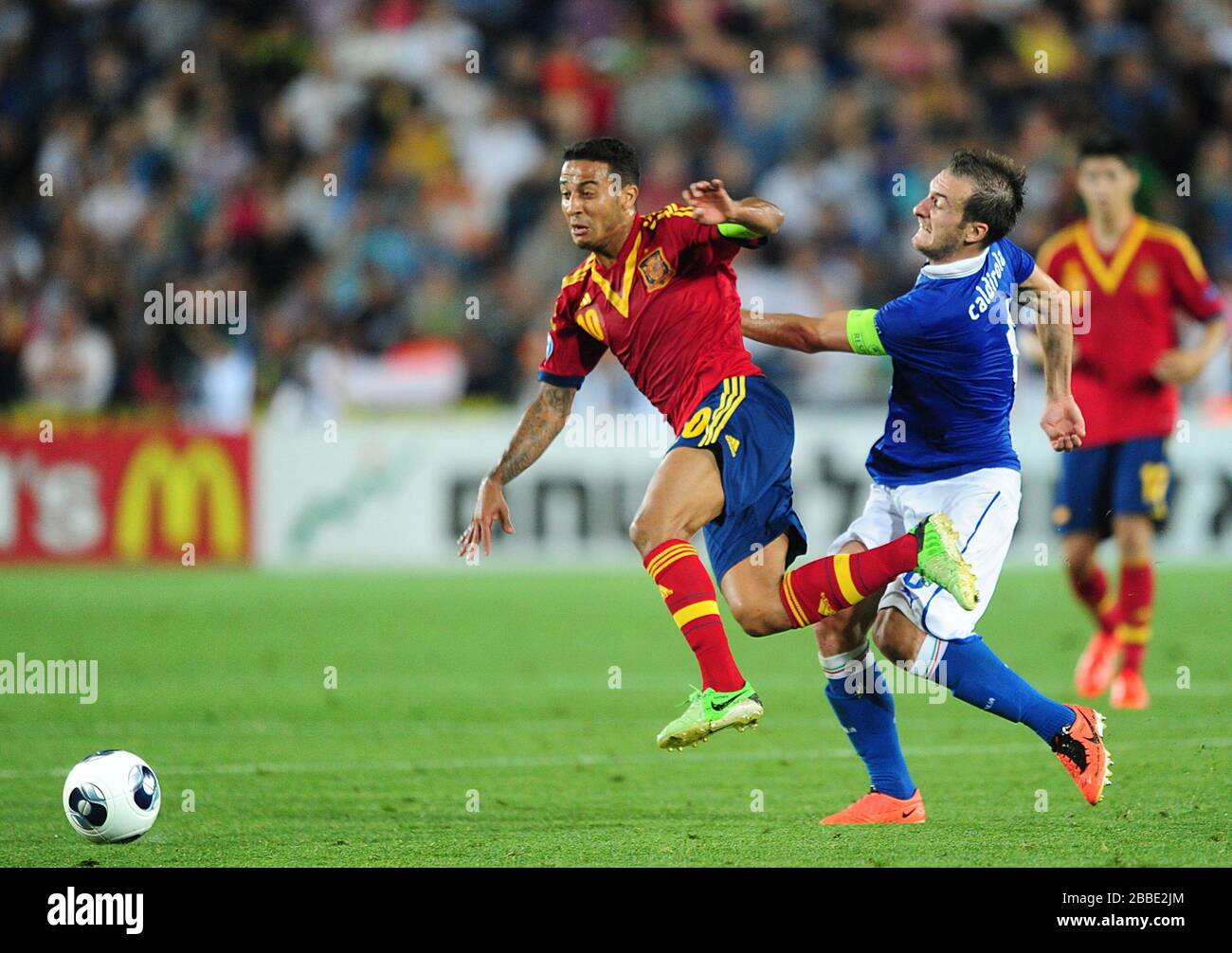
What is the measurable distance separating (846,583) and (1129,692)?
10.6 ft

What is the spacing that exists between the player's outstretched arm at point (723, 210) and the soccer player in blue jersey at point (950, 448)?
36 centimetres

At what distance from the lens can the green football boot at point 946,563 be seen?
5.64m

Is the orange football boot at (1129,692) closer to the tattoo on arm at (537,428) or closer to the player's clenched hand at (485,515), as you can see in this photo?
the tattoo on arm at (537,428)

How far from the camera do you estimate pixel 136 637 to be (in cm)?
1132

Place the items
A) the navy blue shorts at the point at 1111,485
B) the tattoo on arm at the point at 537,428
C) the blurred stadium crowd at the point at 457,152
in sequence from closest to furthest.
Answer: the tattoo on arm at the point at 537,428, the navy blue shorts at the point at 1111,485, the blurred stadium crowd at the point at 457,152

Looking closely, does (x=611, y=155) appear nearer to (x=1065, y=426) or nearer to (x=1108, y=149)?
(x=1065, y=426)

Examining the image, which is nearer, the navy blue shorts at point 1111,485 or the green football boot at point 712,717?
the green football boot at point 712,717

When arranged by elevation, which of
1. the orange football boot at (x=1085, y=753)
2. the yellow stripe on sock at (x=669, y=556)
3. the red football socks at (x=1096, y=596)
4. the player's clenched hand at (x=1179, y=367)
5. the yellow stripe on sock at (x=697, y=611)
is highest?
the player's clenched hand at (x=1179, y=367)

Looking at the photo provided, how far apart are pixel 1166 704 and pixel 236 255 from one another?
1095 centimetres

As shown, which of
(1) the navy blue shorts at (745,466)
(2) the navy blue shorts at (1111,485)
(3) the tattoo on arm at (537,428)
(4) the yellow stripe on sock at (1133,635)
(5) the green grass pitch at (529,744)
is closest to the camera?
(5) the green grass pitch at (529,744)

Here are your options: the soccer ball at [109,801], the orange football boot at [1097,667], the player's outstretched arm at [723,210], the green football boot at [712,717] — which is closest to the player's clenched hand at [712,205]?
the player's outstretched arm at [723,210]

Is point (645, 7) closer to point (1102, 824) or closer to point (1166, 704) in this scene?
point (1166, 704)

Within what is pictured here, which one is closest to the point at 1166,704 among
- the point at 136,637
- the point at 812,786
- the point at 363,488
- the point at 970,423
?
the point at 812,786

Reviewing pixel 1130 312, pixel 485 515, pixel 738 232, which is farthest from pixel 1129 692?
pixel 738 232
